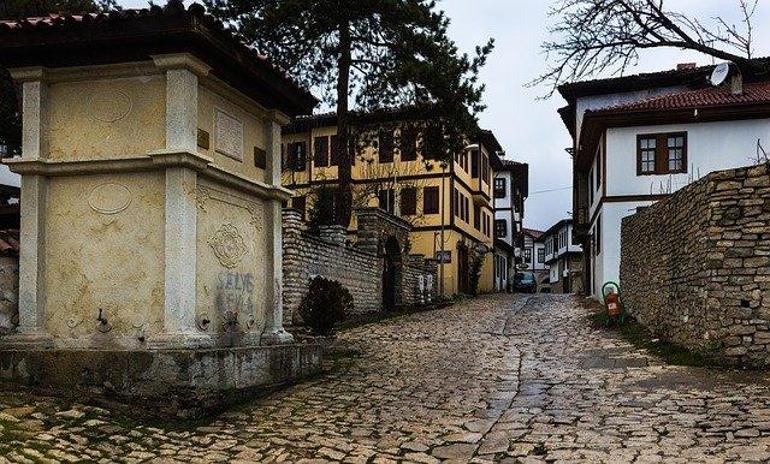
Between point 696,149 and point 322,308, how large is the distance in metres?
14.0

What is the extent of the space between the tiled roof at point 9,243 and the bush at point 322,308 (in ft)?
20.8

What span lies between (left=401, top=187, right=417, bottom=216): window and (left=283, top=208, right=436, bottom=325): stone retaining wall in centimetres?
627

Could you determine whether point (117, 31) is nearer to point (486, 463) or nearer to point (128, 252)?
point (128, 252)

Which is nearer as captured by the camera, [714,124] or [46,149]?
[46,149]

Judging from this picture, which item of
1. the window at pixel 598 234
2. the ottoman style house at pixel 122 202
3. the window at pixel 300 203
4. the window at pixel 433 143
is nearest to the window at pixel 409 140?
the window at pixel 433 143

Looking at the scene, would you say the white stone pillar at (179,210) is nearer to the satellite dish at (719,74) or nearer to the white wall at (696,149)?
the white wall at (696,149)

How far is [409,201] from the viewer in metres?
35.5

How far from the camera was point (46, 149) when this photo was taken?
7.66 meters

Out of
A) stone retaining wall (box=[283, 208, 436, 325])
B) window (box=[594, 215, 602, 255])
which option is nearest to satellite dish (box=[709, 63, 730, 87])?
window (box=[594, 215, 602, 255])

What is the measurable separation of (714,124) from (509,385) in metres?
15.8

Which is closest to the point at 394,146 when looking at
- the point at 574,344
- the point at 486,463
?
the point at 574,344

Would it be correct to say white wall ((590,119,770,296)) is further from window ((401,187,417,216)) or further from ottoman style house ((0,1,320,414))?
ottoman style house ((0,1,320,414))

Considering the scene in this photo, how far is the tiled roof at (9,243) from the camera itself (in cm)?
759

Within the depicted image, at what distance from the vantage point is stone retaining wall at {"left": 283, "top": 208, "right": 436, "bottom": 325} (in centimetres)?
1623
